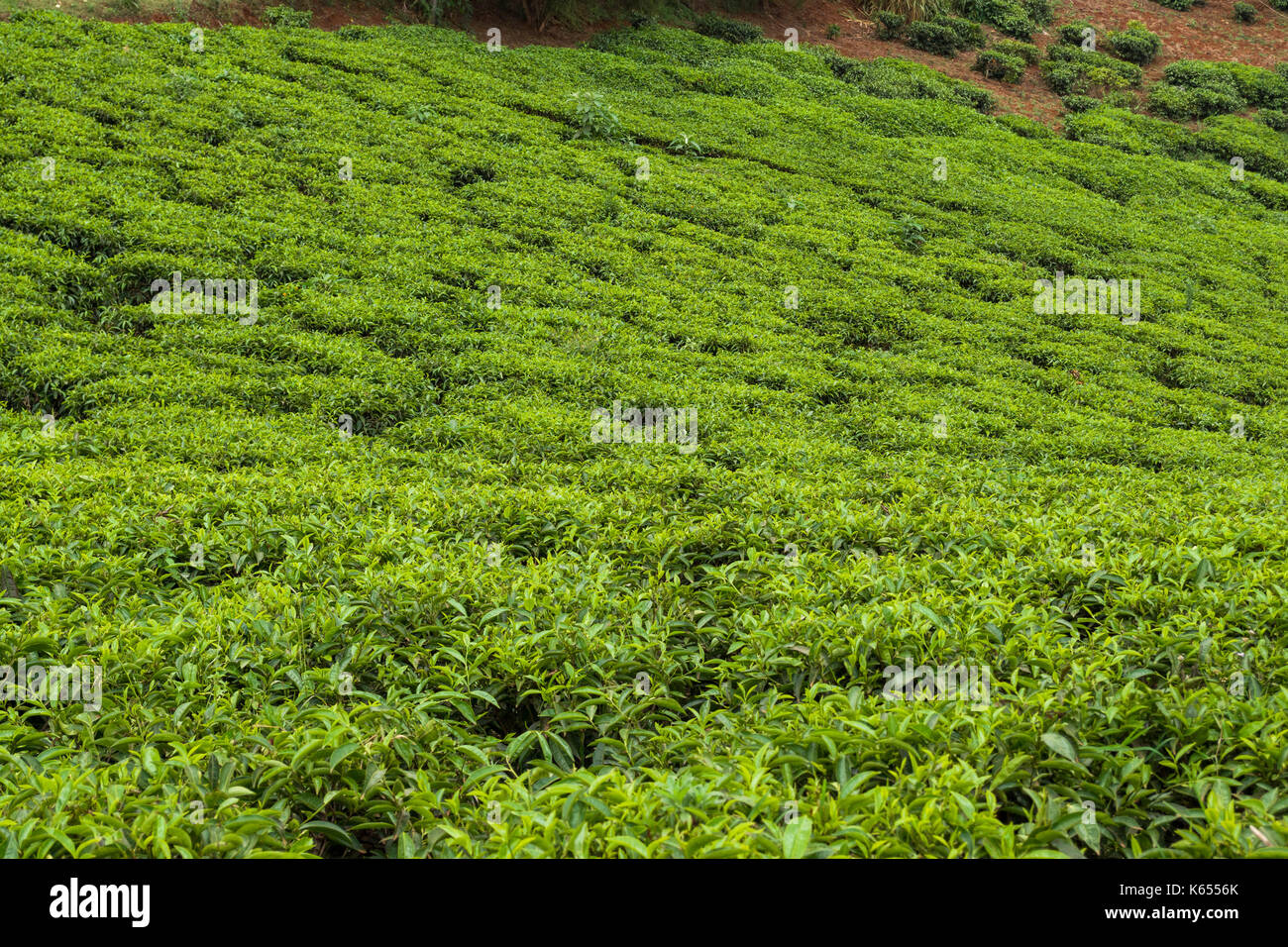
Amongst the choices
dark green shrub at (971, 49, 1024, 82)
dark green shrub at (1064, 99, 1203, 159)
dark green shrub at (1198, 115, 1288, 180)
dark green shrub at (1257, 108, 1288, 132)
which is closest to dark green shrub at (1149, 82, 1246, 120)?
dark green shrub at (1257, 108, 1288, 132)

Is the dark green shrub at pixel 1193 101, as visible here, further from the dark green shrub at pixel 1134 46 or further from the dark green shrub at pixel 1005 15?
the dark green shrub at pixel 1005 15

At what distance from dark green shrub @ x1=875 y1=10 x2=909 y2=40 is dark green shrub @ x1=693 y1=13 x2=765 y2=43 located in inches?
187

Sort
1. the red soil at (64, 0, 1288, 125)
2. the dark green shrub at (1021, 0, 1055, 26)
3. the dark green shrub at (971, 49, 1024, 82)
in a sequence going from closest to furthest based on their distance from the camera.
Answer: the red soil at (64, 0, 1288, 125) < the dark green shrub at (971, 49, 1024, 82) < the dark green shrub at (1021, 0, 1055, 26)

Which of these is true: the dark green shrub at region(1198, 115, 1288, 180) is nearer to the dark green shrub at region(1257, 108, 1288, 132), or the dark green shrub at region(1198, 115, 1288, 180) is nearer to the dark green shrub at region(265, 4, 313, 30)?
the dark green shrub at region(1257, 108, 1288, 132)

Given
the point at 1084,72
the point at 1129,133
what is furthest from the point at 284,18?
the point at 1084,72

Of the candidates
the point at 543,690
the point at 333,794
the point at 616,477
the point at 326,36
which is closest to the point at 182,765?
the point at 333,794

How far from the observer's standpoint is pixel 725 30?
23781 mm

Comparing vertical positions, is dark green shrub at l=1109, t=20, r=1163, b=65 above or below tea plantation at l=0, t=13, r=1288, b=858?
above

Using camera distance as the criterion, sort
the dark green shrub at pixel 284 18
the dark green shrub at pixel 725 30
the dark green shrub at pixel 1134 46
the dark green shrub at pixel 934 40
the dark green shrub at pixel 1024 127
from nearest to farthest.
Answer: the dark green shrub at pixel 284 18 → the dark green shrub at pixel 1024 127 → the dark green shrub at pixel 725 30 → the dark green shrub at pixel 934 40 → the dark green shrub at pixel 1134 46

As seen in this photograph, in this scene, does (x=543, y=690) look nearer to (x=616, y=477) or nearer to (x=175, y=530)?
(x=175, y=530)

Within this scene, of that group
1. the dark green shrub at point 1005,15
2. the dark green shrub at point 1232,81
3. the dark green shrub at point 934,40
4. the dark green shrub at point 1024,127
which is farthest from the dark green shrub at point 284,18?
the dark green shrub at point 1232,81

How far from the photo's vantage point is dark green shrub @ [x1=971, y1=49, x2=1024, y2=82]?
2588 centimetres

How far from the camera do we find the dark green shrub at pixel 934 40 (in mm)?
26516

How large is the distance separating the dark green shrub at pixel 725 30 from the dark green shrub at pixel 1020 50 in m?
8.05
